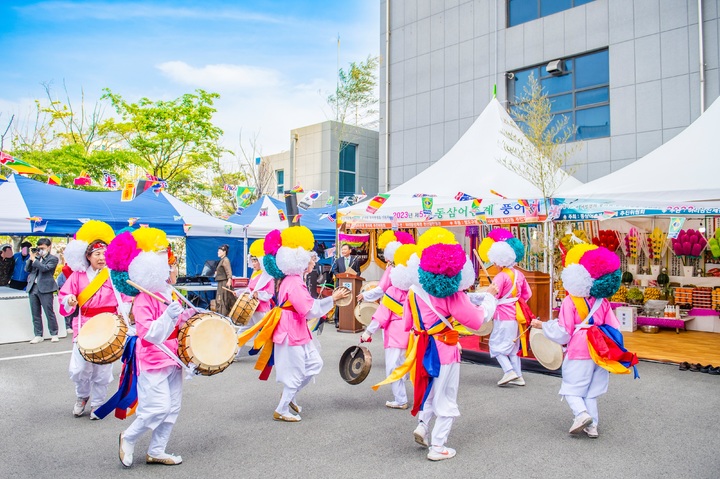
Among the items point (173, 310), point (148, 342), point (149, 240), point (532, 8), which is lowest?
point (148, 342)

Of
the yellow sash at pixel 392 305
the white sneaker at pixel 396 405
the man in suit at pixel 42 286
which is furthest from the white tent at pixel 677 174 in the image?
the man in suit at pixel 42 286

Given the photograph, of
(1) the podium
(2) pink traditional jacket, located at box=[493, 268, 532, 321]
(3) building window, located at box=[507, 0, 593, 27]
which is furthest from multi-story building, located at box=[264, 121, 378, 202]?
(2) pink traditional jacket, located at box=[493, 268, 532, 321]

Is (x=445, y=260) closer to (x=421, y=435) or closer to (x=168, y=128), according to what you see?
(x=421, y=435)

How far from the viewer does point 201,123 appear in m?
21.8

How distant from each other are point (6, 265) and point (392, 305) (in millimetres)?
9848

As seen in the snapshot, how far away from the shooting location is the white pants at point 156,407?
4000mm

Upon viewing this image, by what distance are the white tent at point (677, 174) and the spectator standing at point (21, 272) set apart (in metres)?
10.8

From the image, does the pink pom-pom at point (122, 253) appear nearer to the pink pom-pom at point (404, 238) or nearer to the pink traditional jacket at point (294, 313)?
the pink traditional jacket at point (294, 313)

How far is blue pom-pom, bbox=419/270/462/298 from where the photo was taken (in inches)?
164

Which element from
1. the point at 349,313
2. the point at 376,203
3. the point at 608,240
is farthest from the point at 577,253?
the point at 608,240

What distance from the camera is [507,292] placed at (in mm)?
6949

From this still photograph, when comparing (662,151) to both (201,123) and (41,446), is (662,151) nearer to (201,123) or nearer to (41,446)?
(41,446)

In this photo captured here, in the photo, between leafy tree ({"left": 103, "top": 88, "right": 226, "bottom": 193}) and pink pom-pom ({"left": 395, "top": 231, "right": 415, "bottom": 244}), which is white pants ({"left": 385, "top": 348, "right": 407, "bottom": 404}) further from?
leafy tree ({"left": 103, "top": 88, "right": 226, "bottom": 193})

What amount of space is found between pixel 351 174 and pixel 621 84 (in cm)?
1410
